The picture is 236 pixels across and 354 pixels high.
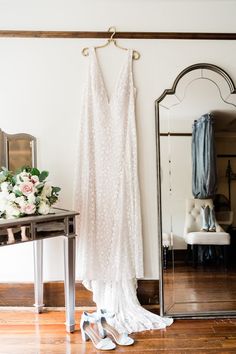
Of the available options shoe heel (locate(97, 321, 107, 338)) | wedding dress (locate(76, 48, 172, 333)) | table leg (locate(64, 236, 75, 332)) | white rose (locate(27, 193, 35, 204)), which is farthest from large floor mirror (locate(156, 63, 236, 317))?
white rose (locate(27, 193, 35, 204))

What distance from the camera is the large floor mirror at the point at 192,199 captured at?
2369mm

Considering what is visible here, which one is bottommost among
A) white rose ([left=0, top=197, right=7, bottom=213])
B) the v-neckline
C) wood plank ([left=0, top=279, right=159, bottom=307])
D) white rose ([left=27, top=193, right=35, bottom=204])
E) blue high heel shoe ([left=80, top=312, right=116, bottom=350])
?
blue high heel shoe ([left=80, top=312, right=116, bottom=350])

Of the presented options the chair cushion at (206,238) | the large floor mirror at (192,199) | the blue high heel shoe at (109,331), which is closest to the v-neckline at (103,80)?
the large floor mirror at (192,199)

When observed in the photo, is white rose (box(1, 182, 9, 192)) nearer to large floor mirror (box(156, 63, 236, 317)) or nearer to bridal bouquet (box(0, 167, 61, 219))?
bridal bouquet (box(0, 167, 61, 219))

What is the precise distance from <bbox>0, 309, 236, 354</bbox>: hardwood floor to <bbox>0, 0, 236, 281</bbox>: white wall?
14.6 inches

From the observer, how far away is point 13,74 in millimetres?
2436

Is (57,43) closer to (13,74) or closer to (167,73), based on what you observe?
(13,74)

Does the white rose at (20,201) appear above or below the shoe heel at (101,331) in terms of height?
above

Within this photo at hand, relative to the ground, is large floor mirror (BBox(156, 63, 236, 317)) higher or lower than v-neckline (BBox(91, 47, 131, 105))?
lower

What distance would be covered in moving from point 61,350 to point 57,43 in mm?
2140

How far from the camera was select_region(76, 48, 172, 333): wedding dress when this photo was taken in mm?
2346

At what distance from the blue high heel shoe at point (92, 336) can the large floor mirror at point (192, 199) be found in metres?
0.55

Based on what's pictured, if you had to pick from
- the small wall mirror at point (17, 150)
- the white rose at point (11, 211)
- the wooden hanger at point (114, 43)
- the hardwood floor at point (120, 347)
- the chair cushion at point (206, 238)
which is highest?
the wooden hanger at point (114, 43)

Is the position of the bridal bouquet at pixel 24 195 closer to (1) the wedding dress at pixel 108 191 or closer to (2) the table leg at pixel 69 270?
(2) the table leg at pixel 69 270
